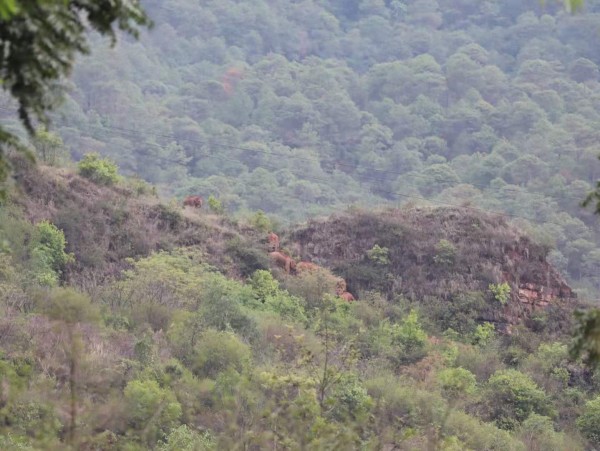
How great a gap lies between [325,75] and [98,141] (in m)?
22.8

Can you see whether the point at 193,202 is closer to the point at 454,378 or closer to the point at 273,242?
the point at 273,242

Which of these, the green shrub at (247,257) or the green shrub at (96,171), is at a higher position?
the green shrub at (96,171)

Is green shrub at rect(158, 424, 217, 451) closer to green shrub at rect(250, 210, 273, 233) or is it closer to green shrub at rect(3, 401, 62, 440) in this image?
green shrub at rect(3, 401, 62, 440)

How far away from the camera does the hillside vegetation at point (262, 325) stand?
42.8ft

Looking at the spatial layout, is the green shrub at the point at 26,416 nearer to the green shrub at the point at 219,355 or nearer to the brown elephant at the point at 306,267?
the green shrub at the point at 219,355

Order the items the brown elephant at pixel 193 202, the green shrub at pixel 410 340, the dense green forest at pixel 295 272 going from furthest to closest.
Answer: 1. the brown elephant at pixel 193 202
2. the green shrub at pixel 410 340
3. the dense green forest at pixel 295 272

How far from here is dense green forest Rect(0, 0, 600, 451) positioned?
40.1 feet

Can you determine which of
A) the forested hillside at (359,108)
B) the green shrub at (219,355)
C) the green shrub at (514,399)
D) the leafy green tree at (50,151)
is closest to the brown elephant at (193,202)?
the leafy green tree at (50,151)

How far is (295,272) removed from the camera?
27.0 m

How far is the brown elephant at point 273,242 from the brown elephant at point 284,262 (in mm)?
521

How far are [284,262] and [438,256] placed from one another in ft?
15.2

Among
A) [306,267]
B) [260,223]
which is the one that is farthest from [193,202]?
[306,267]

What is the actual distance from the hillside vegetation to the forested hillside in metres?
23.3

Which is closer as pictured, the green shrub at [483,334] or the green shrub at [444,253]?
the green shrub at [483,334]
